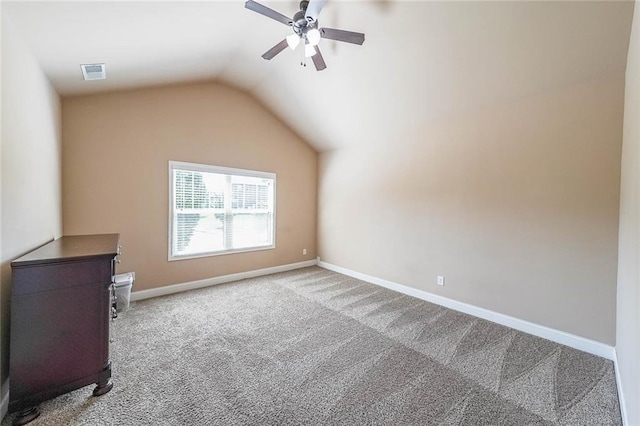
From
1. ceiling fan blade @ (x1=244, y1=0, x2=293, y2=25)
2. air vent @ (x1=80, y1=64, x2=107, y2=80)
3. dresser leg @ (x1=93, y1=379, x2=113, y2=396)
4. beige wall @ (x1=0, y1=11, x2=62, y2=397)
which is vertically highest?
ceiling fan blade @ (x1=244, y1=0, x2=293, y2=25)

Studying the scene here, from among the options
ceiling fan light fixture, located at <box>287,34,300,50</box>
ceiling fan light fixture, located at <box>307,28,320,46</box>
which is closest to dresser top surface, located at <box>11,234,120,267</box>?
ceiling fan light fixture, located at <box>287,34,300,50</box>

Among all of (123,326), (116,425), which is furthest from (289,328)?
(123,326)

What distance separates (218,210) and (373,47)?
3327 millimetres

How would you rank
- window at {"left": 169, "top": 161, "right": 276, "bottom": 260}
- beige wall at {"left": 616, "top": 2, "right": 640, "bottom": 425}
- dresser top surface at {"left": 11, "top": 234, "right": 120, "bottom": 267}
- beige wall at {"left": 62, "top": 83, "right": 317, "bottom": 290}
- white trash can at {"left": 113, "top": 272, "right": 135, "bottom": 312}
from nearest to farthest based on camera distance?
beige wall at {"left": 616, "top": 2, "right": 640, "bottom": 425} → dresser top surface at {"left": 11, "top": 234, "right": 120, "bottom": 267} → white trash can at {"left": 113, "top": 272, "right": 135, "bottom": 312} → beige wall at {"left": 62, "top": 83, "right": 317, "bottom": 290} → window at {"left": 169, "top": 161, "right": 276, "bottom": 260}

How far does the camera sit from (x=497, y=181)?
3.14 meters

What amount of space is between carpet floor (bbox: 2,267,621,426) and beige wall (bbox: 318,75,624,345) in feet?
1.64

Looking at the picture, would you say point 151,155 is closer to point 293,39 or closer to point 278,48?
point 278,48

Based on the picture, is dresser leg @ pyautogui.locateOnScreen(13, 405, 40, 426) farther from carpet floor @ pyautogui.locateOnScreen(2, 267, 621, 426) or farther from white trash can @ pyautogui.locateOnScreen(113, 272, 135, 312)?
white trash can @ pyautogui.locateOnScreen(113, 272, 135, 312)

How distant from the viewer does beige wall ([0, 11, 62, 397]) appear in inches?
66.8

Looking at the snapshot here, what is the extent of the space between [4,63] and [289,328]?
3092 millimetres

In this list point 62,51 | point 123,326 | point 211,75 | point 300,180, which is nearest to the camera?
point 62,51

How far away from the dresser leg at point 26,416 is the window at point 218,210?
2392 millimetres

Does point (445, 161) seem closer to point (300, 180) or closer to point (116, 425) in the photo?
point (300, 180)

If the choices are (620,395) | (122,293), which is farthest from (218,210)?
(620,395)
